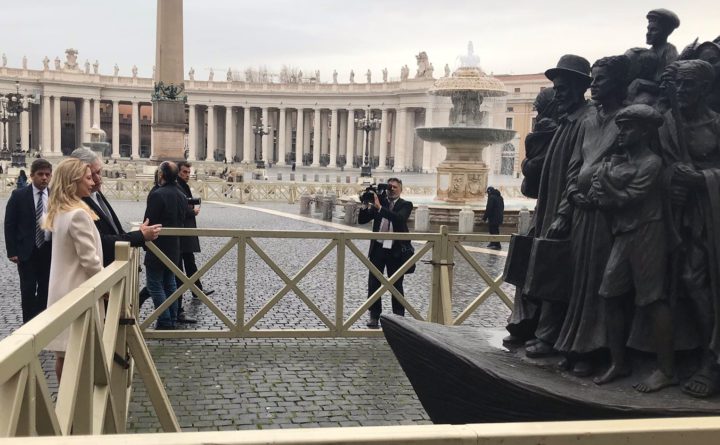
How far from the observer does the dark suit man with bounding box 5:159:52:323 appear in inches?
259

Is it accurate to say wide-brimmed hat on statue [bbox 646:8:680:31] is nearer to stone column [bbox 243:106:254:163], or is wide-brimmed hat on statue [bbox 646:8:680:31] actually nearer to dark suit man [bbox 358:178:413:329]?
dark suit man [bbox 358:178:413:329]

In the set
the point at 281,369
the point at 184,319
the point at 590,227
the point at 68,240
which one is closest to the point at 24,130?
the point at 184,319

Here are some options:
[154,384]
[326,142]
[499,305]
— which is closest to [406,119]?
[326,142]

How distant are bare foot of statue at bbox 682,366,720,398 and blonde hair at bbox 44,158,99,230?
4212 millimetres

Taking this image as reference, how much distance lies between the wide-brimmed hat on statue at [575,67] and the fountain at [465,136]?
19.7 m

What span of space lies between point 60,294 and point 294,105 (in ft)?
308

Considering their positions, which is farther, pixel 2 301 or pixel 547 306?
pixel 2 301

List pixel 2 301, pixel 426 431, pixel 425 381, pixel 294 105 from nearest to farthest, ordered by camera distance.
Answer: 1. pixel 426 431
2. pixel 425 381
3. pixel 2 301
4. pixel 294 105

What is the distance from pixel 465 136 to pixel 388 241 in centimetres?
1628

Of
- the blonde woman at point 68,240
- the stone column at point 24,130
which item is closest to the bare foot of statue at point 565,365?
the blonde woman at point 68,240

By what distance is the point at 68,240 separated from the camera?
15.8 feet

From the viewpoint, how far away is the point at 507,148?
9019 centimetres

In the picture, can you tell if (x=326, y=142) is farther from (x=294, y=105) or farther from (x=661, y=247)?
(x=661, y=247)

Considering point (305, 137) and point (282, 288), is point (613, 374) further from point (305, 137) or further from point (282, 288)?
point (305, 137)
